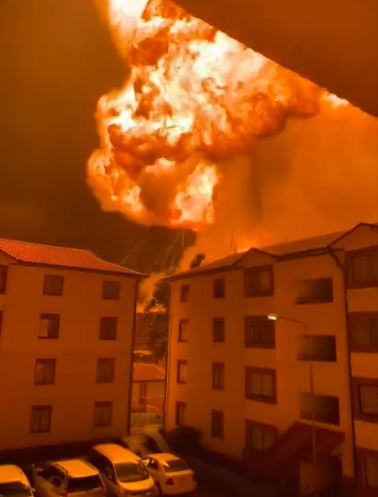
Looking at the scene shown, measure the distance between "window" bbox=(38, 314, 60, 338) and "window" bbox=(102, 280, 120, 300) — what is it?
2189 millimetres

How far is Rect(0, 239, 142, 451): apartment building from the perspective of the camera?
1589 cm

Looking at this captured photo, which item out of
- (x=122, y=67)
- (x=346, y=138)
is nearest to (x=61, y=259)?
(x=122, y=67)

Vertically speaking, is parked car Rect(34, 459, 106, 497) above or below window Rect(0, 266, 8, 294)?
below

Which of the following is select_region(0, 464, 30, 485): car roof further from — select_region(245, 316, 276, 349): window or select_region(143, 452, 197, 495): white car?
select_region(245, 316, 276, 349): window

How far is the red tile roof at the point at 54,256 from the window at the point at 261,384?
20.7 feet

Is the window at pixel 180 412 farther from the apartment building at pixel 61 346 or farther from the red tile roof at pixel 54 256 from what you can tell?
the red tile roof at pixel 54 256

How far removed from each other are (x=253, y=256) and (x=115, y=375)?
741 cm

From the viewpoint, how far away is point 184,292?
1997cm

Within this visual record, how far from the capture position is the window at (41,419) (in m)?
16.0

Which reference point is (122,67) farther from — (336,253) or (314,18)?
(314,18)

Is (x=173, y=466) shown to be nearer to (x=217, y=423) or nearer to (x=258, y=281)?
(x=217, y=423)

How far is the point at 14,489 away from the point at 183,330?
10254 mm

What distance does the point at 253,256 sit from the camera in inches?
661

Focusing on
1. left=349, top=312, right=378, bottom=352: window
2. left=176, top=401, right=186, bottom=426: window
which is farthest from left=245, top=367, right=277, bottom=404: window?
left=176, top=401, right=186, bottom=426: window
